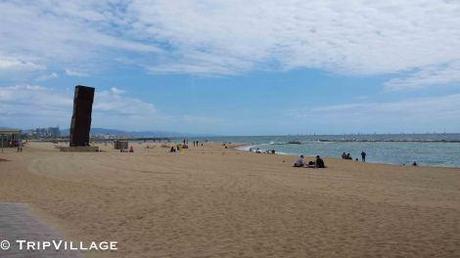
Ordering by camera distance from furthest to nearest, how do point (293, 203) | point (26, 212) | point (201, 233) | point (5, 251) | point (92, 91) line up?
point (92, 91), point (293, 203), point (26, 212), point (201, 233), point (5, 251)

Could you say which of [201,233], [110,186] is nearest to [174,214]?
[201,233]

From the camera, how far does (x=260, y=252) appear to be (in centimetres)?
730

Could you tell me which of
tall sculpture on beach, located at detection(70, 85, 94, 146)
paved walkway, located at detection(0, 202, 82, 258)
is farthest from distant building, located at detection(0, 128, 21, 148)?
paved walkway, located at detection(0, 202, 82, 258)

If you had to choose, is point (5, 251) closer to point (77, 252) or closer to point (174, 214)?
point (77, 252)

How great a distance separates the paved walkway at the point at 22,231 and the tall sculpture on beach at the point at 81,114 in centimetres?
3099

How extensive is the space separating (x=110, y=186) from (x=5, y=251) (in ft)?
31.1

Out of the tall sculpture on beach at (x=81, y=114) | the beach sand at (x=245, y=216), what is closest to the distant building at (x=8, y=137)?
the tall sculpture on beach at (x=81, y=114)

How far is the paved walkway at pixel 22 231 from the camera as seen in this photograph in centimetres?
655

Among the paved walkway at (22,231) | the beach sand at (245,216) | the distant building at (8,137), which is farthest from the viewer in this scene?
the distant building at (8,137)

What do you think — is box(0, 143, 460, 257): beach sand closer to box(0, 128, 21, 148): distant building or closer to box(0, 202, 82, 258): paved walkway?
box(0, 202, 82, 258): paved walkway

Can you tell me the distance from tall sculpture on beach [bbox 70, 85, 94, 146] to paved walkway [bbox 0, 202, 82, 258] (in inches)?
1220

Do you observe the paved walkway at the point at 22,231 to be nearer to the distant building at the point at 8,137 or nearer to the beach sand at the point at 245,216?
the beach sand at the point at 245,216

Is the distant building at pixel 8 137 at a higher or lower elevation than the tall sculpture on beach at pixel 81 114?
lower

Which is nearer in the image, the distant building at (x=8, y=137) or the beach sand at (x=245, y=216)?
the beach sand at (x=245, y=216)
